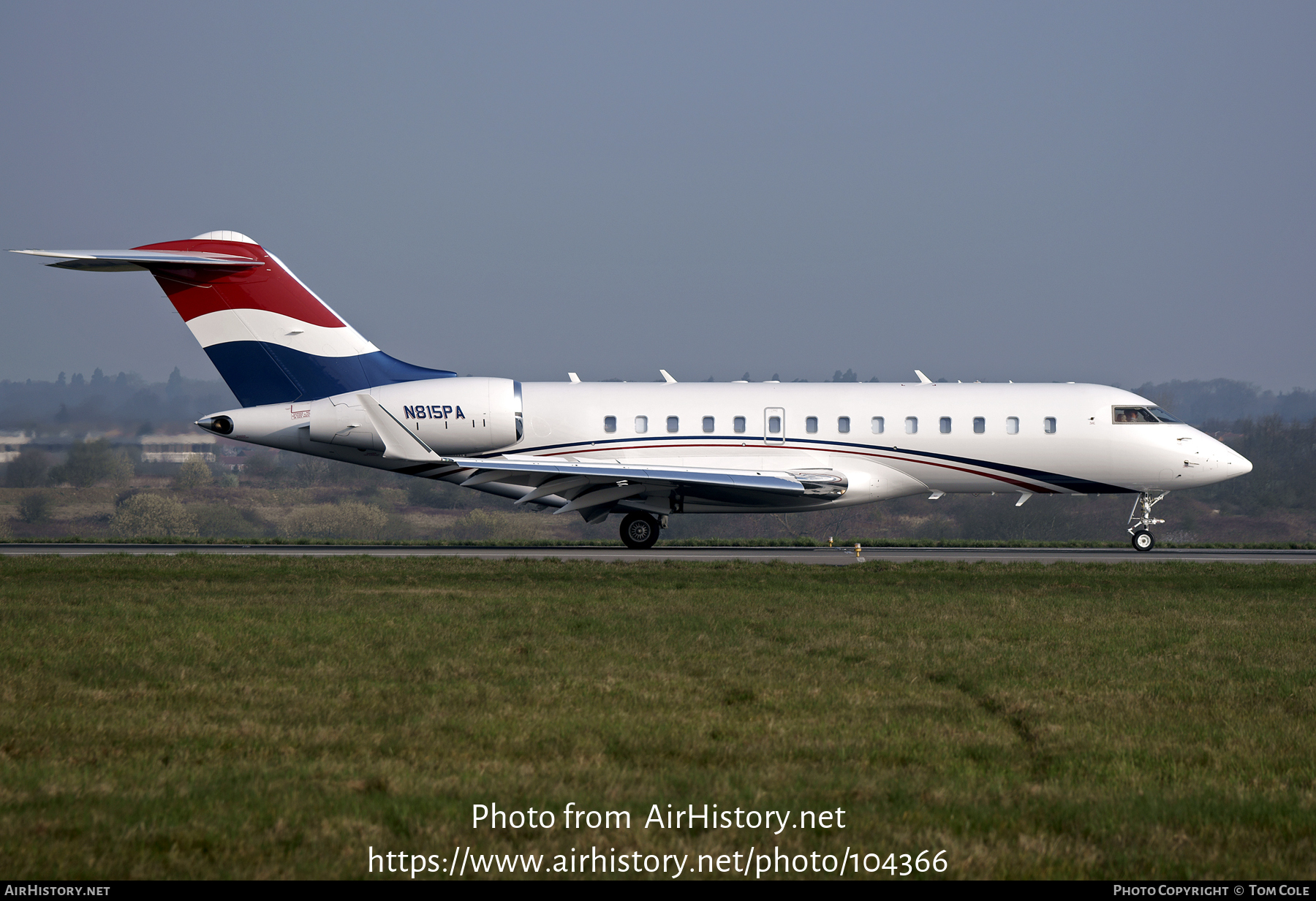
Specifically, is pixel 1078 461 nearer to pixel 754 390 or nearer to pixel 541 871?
pixel 754 390

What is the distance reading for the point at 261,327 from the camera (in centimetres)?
2570

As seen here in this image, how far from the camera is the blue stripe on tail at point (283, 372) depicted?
84.4 ft

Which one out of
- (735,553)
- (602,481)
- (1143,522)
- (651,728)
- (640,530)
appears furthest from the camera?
(1143,522)

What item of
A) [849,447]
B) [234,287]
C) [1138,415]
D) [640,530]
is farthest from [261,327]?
[1138,415]

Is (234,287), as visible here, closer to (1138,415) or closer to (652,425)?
(652,425)

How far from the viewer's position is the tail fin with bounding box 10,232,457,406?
83.6ft

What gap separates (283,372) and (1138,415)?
19623 mm

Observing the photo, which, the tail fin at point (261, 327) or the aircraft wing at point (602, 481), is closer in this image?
the aircraft wing at point (602, 481)

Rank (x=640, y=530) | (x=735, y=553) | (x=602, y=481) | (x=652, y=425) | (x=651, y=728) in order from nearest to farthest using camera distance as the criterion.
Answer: (x=651, y=728), (x=602, y=481), (x=735, y=553), (x=652, y=425), (x=640, y=530)

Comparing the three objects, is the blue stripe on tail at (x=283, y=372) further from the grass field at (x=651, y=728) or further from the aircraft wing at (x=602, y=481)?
the grass field at (x=651, y=728)

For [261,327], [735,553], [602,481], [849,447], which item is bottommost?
[735,553]

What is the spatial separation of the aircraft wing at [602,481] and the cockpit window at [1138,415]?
6.60 m

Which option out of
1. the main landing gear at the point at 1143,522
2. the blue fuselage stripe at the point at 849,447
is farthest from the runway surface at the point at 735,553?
the blue fuselage stripe at the point at 849,447

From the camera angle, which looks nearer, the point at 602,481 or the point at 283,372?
the point at 602,481
